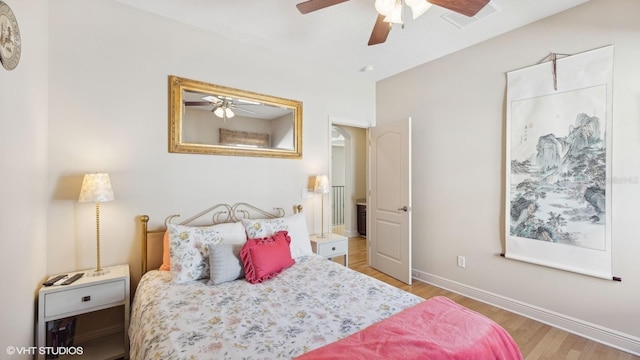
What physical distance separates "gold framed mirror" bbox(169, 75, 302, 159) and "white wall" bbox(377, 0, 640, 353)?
1677 millimetres

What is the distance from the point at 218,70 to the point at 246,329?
243 centimetres

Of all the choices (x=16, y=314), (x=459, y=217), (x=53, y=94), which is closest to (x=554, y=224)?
(x=459, y=217)

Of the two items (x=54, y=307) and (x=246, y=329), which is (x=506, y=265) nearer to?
(x=246, y=329)

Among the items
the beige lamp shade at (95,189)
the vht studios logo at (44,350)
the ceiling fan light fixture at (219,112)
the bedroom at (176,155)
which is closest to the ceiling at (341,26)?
the bedroom at (176,155)

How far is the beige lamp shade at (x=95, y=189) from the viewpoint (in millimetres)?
1926

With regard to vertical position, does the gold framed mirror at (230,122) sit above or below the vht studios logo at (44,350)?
above

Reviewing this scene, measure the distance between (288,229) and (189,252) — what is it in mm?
902

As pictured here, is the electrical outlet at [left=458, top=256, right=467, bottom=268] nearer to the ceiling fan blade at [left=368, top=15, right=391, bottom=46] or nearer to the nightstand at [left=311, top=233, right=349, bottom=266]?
the nightstand at [left=311, top=233, right=349, bottom=266]

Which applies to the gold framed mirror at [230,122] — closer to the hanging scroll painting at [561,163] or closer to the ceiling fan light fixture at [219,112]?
the ceiling fan light fixture at [219,112]

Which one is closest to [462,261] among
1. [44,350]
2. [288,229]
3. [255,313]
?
[288,229]

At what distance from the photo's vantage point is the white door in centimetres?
345

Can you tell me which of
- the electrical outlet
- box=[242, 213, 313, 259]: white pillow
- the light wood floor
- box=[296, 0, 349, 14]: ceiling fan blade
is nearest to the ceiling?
box=[296, 0, 349, 14]: ceiling fan blade

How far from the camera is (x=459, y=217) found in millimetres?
3176

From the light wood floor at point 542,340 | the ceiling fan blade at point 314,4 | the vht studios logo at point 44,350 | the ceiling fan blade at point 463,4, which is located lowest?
the light wood floor at point 542,340
